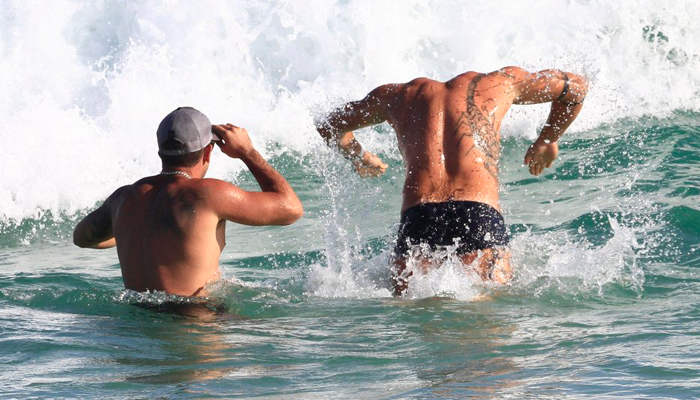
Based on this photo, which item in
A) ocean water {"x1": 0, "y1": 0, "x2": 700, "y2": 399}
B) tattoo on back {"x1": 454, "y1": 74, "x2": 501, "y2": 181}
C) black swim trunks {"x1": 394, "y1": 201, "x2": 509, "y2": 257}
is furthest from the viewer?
tattoo on back {"x1": 454, "y1": 74, "x2": 501, "y2": 181}

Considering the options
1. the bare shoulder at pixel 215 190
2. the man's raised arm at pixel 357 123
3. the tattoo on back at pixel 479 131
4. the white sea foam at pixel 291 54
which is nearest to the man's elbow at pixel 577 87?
the tattoo on back at pixel 479 131

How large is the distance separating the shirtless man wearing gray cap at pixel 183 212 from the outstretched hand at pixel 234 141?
61mm

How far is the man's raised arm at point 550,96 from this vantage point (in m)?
5.77

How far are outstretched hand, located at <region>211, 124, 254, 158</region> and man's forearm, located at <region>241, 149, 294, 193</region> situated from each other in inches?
1.4

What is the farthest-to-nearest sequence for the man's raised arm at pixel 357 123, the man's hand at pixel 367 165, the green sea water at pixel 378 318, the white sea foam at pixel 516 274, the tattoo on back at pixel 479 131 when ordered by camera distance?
the man's hand at pixel 367 165
the man's raised arm at pixel 357 123
the tattoo on back at pixel 479 131
the white sea foam at pixel 516 274
the green sea water at pixel 378 318

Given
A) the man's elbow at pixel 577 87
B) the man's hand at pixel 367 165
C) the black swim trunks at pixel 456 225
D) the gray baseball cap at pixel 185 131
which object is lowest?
the black swim trunks at pixel 456 225

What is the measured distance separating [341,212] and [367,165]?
1.92 metres

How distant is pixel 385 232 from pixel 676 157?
9.56ft

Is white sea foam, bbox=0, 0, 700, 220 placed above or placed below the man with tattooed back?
above

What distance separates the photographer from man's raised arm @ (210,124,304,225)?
15.2 ft

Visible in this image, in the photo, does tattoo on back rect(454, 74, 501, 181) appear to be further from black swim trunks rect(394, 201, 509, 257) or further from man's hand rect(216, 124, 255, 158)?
man's hand rect(216, 124, 255, 158)

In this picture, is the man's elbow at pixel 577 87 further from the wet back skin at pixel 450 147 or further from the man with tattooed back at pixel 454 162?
the wet back skin at pixel 450 147

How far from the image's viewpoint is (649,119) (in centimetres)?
1035

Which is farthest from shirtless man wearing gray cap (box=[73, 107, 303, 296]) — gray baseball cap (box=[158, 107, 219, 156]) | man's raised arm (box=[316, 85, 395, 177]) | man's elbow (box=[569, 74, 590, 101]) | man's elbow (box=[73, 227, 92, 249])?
man's elbow (box=[569, 74, 590, 101])
